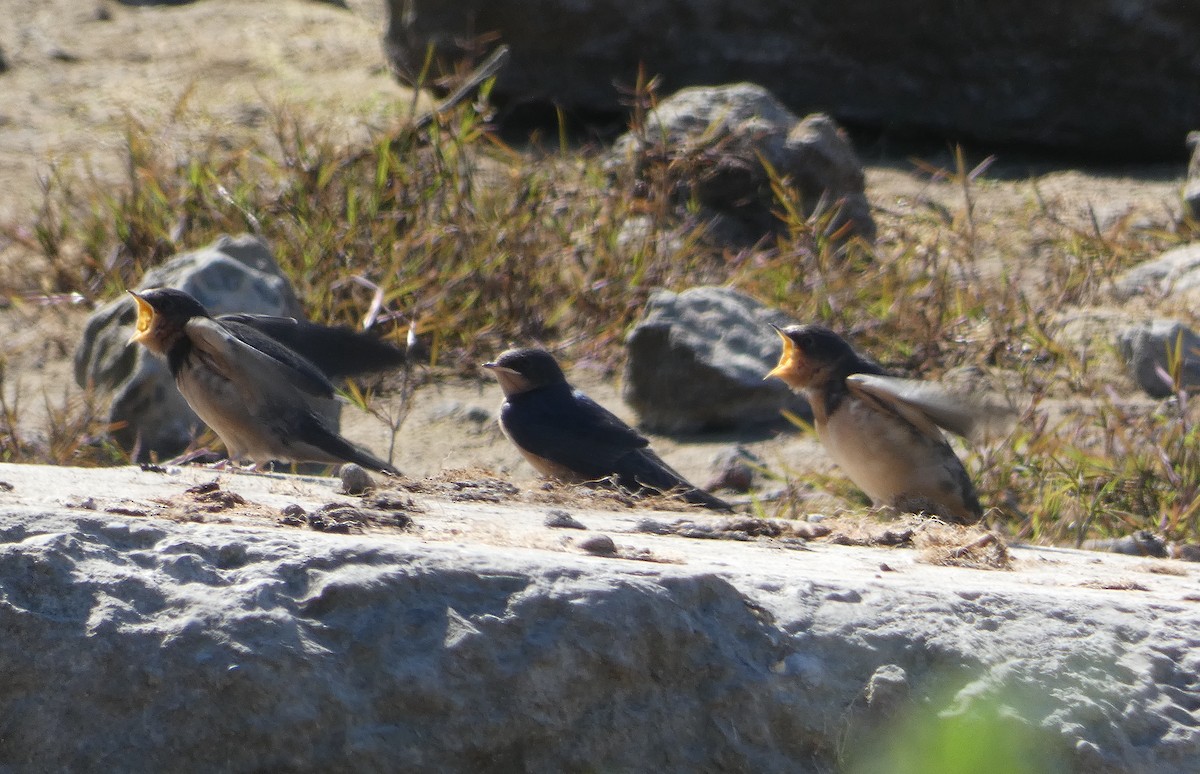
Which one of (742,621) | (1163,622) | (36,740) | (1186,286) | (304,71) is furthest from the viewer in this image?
(304,71)

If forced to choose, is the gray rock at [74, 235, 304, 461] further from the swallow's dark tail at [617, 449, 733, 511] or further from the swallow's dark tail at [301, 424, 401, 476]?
the swallow's dark tail at [617, 449, 733, 511]

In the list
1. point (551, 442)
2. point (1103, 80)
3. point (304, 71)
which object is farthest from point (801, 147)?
point (304, 71)

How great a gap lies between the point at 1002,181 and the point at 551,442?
5211 millimetres

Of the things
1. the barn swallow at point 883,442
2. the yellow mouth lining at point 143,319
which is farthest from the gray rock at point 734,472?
the yellow mouth lining at point 143,319

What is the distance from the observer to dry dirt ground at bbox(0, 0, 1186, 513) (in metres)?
6.84

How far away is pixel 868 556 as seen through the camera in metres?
3.22

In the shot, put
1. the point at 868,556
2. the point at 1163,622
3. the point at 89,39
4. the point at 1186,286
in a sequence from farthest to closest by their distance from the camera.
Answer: the point at 89,39
the point at 1186,286
the point at 868,556
the point at 1163,622

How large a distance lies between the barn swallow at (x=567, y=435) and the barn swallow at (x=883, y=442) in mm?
477

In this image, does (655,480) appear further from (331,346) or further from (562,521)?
(562,521)

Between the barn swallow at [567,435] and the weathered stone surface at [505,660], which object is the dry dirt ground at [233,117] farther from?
the weathered stone surface at [505,660]

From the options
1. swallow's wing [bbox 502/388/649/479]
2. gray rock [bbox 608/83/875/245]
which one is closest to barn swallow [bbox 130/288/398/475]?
swallow's wing [bbox 502/388/649/479]

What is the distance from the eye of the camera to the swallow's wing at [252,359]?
4.64 metres

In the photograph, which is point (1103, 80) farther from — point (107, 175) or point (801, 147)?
point (107, 175)

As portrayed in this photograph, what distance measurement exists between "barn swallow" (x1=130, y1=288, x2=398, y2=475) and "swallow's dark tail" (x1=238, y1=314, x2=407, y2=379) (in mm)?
166
